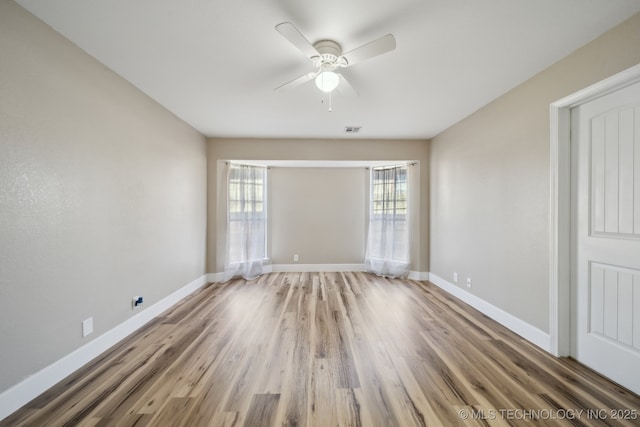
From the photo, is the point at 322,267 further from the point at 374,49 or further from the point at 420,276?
the point at 374,49

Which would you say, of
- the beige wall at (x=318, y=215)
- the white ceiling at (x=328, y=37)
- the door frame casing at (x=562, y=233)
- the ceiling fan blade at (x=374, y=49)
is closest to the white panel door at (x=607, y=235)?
the door frame casing at (x=562, y=233)

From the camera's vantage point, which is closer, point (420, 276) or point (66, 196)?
point (66, 196)

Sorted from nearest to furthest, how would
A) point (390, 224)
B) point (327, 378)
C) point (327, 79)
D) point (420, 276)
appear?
point (327, 378) < point (327, 79) < point (420, 276) < point (390, 224)

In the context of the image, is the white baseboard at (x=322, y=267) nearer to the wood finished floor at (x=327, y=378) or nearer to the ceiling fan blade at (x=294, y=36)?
the wood finished floor at (x=327, y=378)

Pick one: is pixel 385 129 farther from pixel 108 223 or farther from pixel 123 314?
pixel 123 314

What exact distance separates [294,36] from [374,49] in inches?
20.8

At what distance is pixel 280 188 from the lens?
5176 mm

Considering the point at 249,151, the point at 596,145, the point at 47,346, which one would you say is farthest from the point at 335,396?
the point at 249,151

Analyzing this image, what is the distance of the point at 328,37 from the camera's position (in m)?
1.82

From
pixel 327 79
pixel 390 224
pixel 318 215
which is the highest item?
pixel 327 79

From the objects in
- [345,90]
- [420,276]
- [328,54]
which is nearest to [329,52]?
[328,54]

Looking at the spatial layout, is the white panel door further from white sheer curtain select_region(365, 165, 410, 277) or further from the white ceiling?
white sheer curtain select_region(365, 165, 410, 277)

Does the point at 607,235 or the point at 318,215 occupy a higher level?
the point at 318,215

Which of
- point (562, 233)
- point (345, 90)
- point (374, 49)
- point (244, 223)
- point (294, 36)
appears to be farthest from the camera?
point (244, 223)
